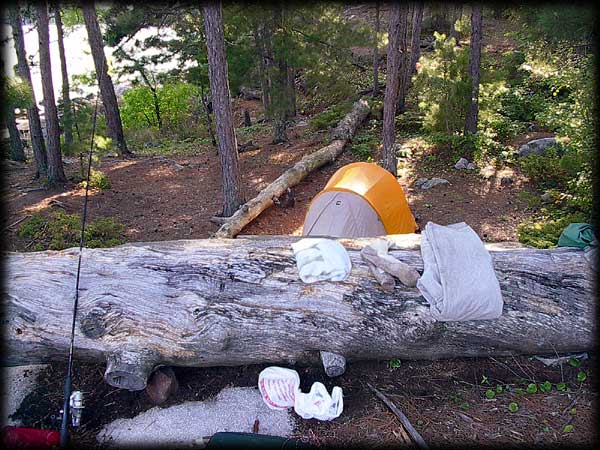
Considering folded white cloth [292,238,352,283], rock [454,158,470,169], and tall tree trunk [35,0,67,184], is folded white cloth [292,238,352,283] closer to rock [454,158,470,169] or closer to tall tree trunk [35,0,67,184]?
rock [454,158,470,169]

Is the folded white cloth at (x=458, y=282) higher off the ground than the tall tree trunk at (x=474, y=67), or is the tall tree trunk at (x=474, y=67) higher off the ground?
the tall tree trunk at (x=474, y=67)

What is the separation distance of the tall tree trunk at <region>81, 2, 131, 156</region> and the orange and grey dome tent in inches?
317

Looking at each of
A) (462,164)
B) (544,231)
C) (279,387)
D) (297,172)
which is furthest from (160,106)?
(279,387)

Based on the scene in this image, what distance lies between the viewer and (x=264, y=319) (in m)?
4.28

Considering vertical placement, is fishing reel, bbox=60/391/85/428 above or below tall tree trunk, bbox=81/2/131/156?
below

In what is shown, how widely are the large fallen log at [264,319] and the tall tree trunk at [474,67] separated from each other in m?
7.41

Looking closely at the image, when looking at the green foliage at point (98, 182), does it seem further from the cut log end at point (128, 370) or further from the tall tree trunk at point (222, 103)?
the cut log end at point (128, 370)

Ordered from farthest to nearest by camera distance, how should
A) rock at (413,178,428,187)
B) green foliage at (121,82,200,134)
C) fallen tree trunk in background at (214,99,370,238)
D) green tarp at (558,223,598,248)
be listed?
green foliage at (121,82,200,134) < rock at (413,178,428,187) < fallen tree trunk in background at (214,99,370,238) < green tarp at (558,223,598,248)

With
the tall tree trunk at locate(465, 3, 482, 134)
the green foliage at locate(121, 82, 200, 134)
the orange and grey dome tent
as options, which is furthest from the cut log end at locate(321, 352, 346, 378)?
the green foliage at locate(121, 82, 200, 134)

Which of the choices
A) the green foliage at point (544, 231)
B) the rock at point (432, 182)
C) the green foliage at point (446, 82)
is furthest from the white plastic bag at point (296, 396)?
the green foliage at point (446, 82)

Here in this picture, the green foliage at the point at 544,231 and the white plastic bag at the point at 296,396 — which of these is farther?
the green foliage at the point at 544,231

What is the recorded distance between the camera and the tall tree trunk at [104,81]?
Answer: 40.8 ft

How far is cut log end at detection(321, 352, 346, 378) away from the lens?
13.8 feet

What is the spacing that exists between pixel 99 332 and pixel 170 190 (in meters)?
7.30
